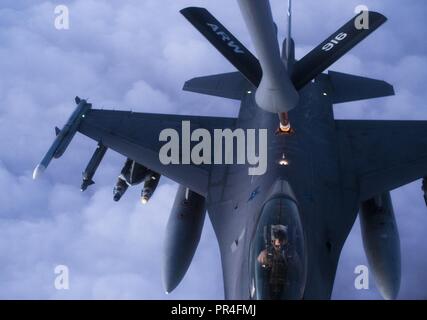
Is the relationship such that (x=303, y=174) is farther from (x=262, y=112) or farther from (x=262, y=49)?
(x=262, y=49)

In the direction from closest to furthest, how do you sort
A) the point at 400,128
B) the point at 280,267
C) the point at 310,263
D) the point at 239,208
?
the point at 280,267 < the point at 310,263 < the point at 239,208 < the point at 400,128

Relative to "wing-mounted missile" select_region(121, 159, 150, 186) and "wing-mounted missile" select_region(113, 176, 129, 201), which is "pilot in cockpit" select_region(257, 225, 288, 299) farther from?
"wing-mounted missile" select_region(113, 176, 129, 201)

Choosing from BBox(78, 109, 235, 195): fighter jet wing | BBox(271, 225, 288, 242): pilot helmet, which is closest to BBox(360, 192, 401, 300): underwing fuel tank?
BBox(78, 109, 235, 195): fighter jet wing

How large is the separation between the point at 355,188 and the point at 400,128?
9.54ft

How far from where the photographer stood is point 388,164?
1174cm

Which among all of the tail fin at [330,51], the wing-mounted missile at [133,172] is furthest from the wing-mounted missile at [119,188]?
the tail fin at [330,51]

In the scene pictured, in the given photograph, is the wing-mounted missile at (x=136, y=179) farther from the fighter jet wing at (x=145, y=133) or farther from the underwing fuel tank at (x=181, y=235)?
the underwing fuel tank at (x=181, y=235)

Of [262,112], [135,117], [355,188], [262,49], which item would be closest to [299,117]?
[262,112]

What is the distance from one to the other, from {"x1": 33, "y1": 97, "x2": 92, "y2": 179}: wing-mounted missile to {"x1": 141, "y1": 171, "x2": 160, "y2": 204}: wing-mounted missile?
2257 millimetres

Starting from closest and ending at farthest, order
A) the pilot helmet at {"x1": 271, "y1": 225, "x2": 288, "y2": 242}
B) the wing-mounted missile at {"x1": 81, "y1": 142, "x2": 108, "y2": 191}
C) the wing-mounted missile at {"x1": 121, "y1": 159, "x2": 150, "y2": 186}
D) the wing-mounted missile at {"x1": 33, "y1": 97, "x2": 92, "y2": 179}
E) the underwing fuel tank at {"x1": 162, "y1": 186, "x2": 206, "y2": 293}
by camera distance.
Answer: the pilot helmet at {"x1": 271, "y1": 225, "x2": 288, "y2": 242}
the wing-mounted missile at {"x1": 33, "y1": 97, "x2": 92, "y2": 179}
the underwing fuel tank at {"x1": 162, "y1": 186, "x2": 206, "y2": 293}
the wing-mounted missile at {"x1": 81, "y1": 142, "x2": 108, "y2": 191}
the wing-mounted missile at {"x1": 121, "y1": 159, "x2": 150, "y2": 186}

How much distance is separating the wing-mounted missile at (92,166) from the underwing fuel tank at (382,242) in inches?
268

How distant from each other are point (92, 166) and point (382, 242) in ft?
24.1

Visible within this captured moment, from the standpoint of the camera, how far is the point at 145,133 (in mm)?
12875

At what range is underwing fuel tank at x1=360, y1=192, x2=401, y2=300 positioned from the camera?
36.5 feet
